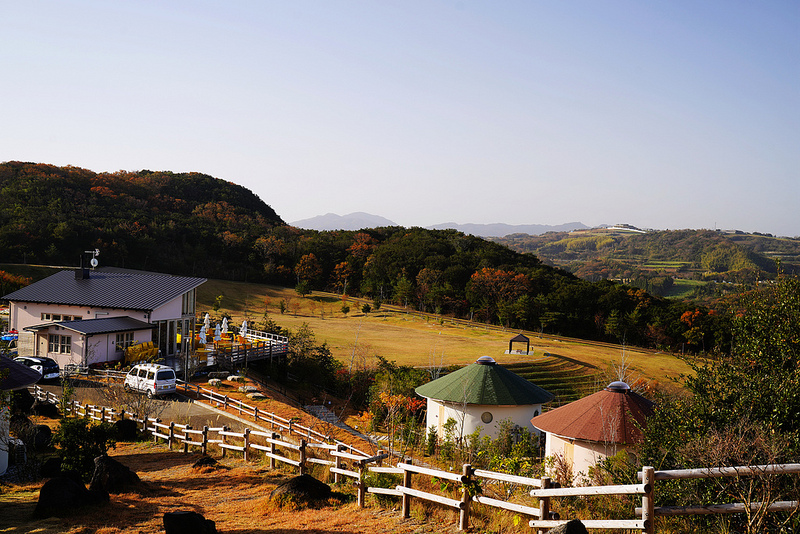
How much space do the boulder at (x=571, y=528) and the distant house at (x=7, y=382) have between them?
13286 mm

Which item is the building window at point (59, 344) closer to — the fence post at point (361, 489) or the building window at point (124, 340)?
the building window at point (124, 340)

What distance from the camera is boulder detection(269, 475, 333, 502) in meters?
10.4

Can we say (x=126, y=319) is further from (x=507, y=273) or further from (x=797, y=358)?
(x=507, y=273)

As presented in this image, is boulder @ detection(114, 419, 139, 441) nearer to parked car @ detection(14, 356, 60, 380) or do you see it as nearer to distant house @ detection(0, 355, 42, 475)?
distant house @ detection(0, 355, 42, 475)

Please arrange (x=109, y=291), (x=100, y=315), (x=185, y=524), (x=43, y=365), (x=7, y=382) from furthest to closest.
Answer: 1. (x=109, y=291)
2. (x=100, y=315)
3. (x=43, y=365)
4. (x=7, y=382)
5. (x=185, y=524)

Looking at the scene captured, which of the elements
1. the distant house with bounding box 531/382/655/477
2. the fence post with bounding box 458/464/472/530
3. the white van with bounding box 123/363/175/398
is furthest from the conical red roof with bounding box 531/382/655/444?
the white van with bounding box 123/363/175/398

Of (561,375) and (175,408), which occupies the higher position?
(175,408)

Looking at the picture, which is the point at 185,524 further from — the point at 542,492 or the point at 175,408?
the point at 175,408

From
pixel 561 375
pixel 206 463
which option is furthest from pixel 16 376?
pixel 561 375

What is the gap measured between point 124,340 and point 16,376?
13.9 metres

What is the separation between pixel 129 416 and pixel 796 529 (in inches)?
760

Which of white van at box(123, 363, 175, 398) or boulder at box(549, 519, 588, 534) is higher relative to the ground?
boulder at box(549, 519, 588, 534)

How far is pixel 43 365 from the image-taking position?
26.6m

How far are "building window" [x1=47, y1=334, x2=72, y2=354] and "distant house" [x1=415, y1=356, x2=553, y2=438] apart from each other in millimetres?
17827
